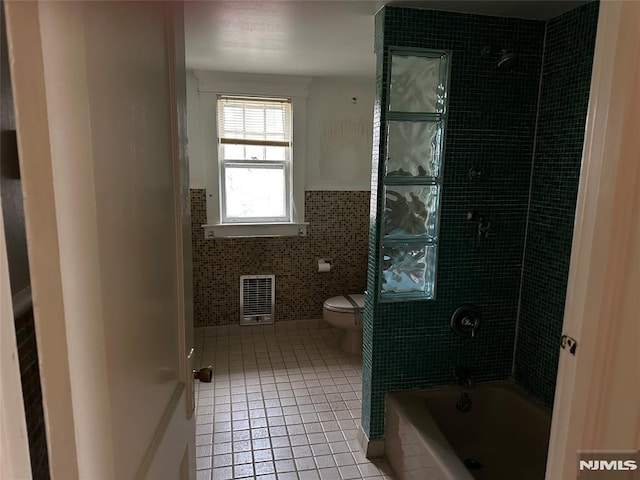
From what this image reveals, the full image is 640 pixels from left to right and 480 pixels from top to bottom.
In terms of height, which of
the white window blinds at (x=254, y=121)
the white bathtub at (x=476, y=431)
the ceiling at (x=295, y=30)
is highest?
the ceiling at (x=295, y=30)

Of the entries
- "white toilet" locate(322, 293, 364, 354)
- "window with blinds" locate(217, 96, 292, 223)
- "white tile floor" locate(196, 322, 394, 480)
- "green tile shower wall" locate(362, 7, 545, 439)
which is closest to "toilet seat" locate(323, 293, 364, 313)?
"white toilet" locate(322, 293, 364, 354)

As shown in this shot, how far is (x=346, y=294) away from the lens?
3.89 meters

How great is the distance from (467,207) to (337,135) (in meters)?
1.82

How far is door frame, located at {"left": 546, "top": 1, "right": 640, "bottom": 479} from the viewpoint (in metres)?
0.59

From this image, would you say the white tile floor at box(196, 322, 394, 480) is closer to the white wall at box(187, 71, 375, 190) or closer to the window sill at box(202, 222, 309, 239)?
the window sill at box(202, 222, 309, 239)

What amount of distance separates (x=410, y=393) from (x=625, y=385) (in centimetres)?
168

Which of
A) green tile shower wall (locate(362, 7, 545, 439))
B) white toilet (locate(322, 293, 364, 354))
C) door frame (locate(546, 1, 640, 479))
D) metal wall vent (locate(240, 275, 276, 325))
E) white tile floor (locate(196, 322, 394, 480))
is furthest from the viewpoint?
metal wall vent (locate(240, 275, 276, 325))

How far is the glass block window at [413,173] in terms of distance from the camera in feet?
6.72

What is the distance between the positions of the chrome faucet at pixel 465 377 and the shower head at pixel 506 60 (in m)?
1.54

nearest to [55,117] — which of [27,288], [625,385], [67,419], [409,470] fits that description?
[27,288]

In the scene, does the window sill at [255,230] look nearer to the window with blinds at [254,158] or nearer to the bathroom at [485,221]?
the window with blinds at [254,158]

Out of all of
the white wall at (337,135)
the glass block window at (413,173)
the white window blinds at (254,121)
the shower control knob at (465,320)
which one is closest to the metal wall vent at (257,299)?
the white wall at (337,135)

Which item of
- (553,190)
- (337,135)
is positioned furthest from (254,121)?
(553,190)

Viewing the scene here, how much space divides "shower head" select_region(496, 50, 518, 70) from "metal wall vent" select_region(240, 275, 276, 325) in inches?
96.6
